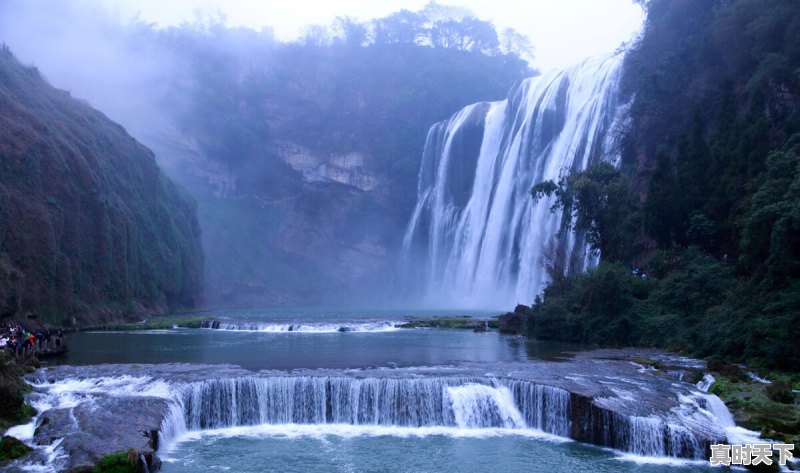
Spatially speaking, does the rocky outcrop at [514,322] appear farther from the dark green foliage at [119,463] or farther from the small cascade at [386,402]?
the dark green foliage at [119,463]

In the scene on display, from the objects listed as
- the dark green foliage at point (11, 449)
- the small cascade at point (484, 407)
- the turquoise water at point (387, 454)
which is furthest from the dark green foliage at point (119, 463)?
the small cascade at point (484, 407)

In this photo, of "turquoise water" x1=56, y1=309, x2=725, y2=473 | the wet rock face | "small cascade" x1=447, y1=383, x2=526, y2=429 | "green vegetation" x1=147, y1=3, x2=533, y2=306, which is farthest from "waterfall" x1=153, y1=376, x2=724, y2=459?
"green vegetation" x1=147, y1=3, x2=533, y2=306

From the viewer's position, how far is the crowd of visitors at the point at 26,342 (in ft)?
72.1

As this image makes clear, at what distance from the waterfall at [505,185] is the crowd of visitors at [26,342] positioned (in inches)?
945

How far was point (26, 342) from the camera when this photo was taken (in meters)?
23.2

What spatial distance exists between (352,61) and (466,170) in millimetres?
34390

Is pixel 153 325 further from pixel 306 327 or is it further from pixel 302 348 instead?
pixel 302 348

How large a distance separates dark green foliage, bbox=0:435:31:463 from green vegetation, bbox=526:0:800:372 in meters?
16.0

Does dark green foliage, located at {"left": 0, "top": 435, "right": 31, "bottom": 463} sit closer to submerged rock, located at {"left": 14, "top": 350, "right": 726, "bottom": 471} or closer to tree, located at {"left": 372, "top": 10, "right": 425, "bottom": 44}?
submerged rock, located at {"left": 14, "top": 350, "right": 726, "bottom": 471}

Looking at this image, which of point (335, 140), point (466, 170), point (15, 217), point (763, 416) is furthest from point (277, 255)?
point (763, 416)

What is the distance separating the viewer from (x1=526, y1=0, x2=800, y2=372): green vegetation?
2116cm

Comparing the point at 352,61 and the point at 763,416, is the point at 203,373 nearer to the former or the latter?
the point at 763,416

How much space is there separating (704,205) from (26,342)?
2506cm

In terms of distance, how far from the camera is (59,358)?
24203mm
